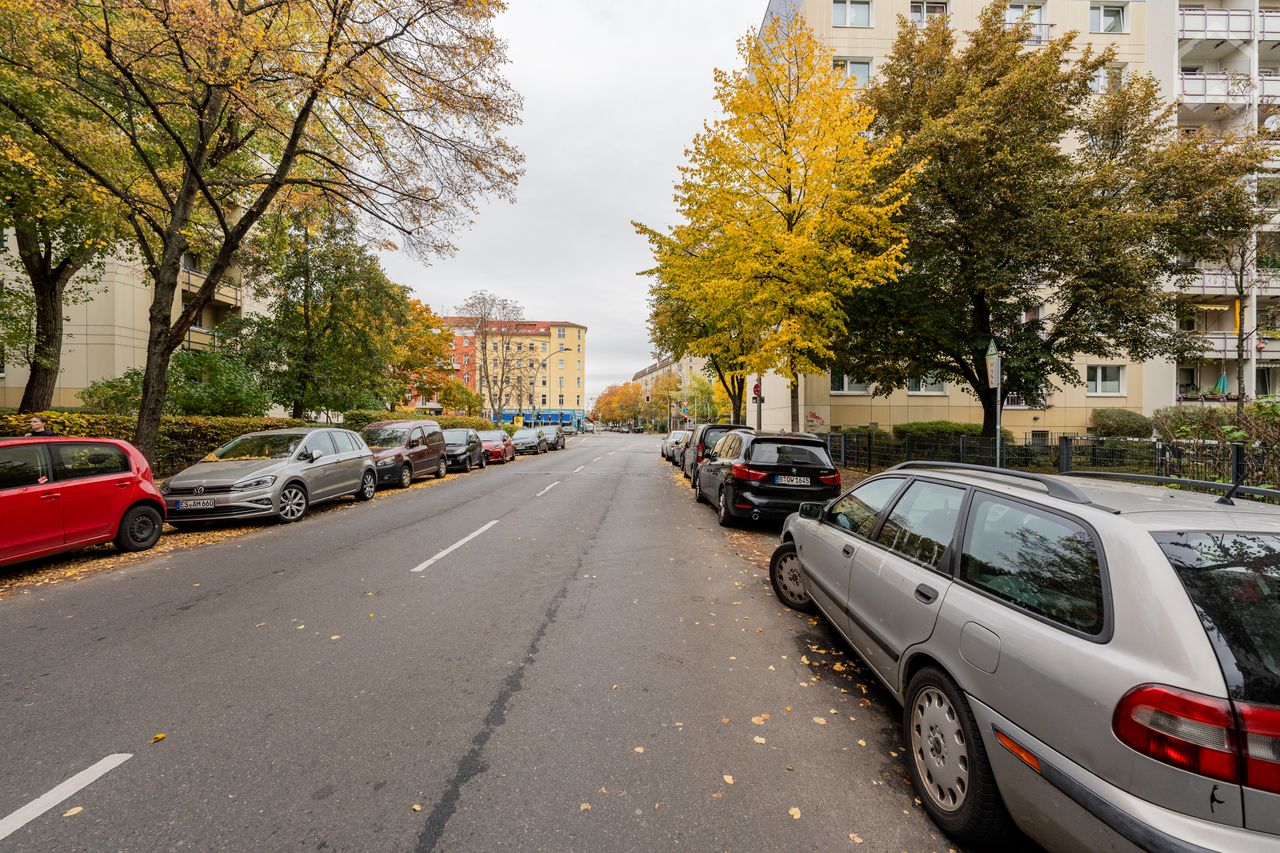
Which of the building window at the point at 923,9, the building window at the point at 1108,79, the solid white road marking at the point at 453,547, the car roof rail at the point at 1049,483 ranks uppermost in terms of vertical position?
the building window at the point at 923,9

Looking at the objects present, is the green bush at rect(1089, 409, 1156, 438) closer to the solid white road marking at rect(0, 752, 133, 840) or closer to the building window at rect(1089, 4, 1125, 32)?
the building window at rect(1089, 4, 1125, 32)

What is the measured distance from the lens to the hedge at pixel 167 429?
1076 centimetres

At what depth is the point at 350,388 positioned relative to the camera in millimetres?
17297

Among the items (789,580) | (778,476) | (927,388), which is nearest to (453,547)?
(789,580)

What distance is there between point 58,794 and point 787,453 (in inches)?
310

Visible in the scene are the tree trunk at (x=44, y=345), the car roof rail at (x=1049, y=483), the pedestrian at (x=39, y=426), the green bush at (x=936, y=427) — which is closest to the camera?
the car roof rail at (x=1049, y=483)

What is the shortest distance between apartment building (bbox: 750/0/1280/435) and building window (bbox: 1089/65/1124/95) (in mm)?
178

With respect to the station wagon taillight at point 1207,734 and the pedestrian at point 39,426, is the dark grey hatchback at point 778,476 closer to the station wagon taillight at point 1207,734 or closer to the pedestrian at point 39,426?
the station wagon taillight at point 1207,734

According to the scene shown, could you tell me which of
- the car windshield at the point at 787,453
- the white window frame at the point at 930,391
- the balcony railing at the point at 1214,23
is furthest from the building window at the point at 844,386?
the balcony railing at the point at 1214,23

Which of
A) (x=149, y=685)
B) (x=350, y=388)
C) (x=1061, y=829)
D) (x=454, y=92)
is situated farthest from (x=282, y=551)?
(x=350, y=388)

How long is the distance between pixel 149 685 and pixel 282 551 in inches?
155

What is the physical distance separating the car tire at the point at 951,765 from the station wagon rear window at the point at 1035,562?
0.52m

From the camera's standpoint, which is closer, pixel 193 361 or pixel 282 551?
pixel 282 551

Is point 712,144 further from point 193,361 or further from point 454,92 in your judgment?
point 193,361
